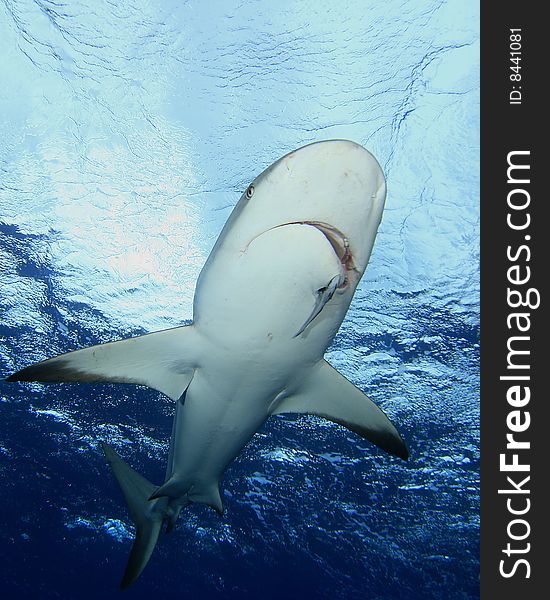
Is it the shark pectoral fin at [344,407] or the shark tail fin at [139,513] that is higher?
the shark pectoral fin at [344,407]

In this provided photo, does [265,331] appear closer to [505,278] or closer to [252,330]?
[252,330]

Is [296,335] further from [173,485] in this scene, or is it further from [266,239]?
[173,485]

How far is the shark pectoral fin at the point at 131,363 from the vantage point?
3.36m

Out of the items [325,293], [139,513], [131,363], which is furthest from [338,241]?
[139,513]

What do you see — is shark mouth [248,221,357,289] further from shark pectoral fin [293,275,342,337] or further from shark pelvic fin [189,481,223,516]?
shark pelvic fin [189,481,223,516]

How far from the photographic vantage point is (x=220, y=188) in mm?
8070

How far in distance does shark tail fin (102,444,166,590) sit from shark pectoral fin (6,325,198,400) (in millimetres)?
2278

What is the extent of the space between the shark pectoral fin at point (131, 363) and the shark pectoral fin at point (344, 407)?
42.4 inches

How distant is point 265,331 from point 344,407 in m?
1.64

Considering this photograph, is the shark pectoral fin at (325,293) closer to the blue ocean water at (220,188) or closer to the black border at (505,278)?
the black border at (505,278)

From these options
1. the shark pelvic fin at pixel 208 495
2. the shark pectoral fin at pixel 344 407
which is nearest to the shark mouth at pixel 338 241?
the shark pectoral fin at pixel 344 407

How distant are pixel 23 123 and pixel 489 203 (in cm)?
737

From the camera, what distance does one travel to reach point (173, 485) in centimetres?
508

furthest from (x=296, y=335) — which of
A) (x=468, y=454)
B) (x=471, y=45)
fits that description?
(x=468, y=454)
